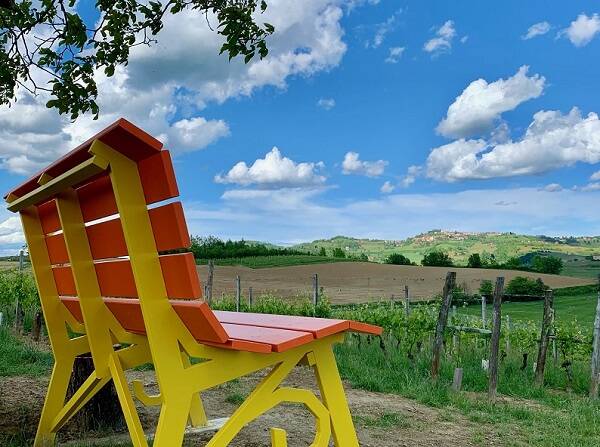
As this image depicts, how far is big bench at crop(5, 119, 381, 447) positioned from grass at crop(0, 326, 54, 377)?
324cm

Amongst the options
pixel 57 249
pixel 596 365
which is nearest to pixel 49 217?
pixel 57 249

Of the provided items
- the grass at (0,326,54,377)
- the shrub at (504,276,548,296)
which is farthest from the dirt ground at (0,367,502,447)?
the shrub at (504,276,548,296)

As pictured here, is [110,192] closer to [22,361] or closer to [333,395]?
[333,395]

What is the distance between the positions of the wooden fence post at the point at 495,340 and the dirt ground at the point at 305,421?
1486 mm

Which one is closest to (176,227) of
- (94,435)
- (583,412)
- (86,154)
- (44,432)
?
(86,154)

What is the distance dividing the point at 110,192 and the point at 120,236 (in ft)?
0.67

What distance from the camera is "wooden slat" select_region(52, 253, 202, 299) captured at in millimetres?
2361

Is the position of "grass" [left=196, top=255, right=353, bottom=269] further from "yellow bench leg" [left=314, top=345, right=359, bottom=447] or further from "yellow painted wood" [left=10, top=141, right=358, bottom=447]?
"yellow bench leg" [left=314, top=345, right=359, bottom=447]

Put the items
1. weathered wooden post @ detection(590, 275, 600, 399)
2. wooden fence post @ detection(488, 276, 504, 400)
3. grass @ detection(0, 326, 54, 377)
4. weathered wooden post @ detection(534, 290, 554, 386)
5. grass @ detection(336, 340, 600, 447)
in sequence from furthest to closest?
weathered wooden post @ detection(534, 290, 554, 386)
weathered wooden post @ detection(590, 275, 600, 399)
wooden fence post @ detection(488, 276, 504, 400)
grass @ detection(0, 326, 54, 377)
grass @ detection(336, 340, 600, 447)

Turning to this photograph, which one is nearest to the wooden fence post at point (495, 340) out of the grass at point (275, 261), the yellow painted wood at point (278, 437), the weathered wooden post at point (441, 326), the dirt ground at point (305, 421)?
the weathered wooden post at point (441, 326)

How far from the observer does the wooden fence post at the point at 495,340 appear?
7.08m

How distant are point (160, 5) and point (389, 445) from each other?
423 cm

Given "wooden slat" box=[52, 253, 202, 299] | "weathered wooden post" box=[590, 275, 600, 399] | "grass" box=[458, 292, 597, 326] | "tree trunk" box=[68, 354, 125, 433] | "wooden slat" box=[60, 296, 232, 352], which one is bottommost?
"grass" box=[458, 292, 597, 326]

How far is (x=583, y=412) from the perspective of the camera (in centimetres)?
644
